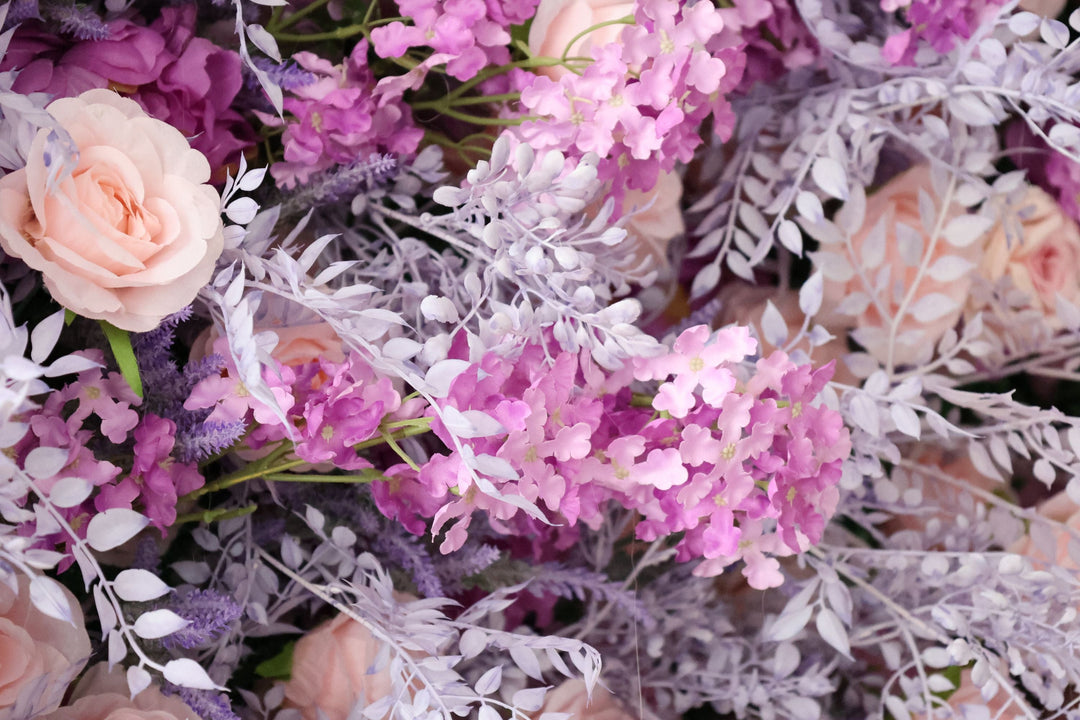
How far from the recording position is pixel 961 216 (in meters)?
0.71

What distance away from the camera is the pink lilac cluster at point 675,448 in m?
0.45

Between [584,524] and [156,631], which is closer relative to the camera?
[156,631]

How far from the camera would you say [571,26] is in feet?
1.86

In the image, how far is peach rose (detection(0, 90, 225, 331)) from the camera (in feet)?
1.33

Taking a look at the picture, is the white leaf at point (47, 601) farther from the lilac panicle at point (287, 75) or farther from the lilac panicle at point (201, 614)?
the lilac panicle at point (287, 75)

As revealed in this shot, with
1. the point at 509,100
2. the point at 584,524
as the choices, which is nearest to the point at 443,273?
the point at 509,100

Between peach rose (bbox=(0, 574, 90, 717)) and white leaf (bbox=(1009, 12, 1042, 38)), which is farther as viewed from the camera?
white leaf (bbox=(1009, 12, 1042, 38))

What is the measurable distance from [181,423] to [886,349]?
1.72ft

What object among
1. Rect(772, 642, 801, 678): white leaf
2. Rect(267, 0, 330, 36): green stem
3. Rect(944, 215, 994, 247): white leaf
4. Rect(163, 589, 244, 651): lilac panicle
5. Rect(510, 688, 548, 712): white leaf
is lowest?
Rect(772, 642, 801, 678): white leaf

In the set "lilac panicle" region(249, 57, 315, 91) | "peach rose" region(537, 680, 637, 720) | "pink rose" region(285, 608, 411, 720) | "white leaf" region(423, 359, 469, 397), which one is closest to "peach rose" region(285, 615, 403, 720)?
"pink rose" region(285, 608, 411, 720)

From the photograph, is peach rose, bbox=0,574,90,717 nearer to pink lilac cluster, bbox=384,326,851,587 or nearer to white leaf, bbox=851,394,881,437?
pink lilac cluster, bbox=384,326,851,587

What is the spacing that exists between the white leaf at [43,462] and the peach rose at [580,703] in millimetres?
314

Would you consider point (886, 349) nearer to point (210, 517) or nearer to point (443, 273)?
point (443, 273)

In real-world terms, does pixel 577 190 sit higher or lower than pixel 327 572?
higher
